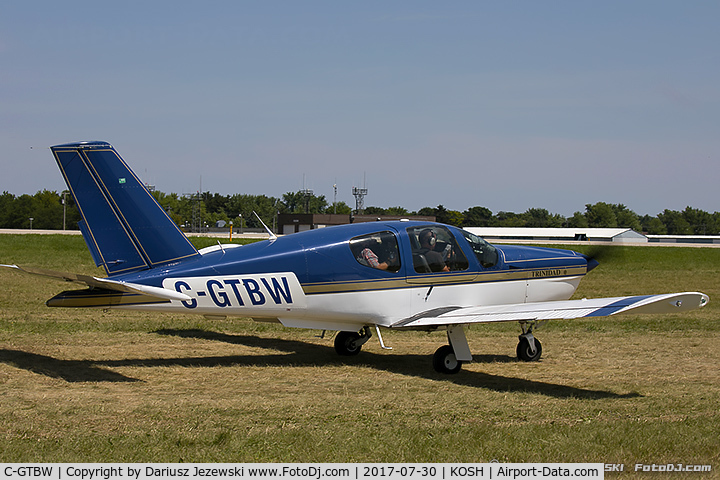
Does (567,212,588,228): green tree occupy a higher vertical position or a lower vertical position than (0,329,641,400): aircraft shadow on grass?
higher

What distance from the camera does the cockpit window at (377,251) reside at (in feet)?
31.8

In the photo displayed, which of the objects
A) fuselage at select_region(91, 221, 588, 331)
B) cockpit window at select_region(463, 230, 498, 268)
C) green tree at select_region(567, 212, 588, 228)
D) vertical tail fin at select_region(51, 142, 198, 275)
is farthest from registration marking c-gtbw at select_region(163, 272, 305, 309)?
green tree at select_region(567, 212, 588, 228)

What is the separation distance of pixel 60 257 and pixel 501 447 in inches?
1285

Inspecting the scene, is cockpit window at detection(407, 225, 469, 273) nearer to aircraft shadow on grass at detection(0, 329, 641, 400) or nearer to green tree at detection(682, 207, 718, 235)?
aircraft shadow on grass at detection(0, 329, 641, 400)

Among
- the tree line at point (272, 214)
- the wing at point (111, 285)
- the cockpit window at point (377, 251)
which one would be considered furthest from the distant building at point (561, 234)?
the wing at point (111, 285)

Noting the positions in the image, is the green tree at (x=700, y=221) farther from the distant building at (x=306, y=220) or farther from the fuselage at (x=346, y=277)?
the fuselage at (x=346, y=277)

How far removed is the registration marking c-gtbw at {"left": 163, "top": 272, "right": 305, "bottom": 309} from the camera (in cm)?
885

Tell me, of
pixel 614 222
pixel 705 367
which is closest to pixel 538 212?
pixel 614 222

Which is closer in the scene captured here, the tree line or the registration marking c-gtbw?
the registration marking c-gtbw

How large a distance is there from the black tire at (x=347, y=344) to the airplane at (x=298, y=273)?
1.11 m

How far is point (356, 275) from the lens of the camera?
9602 millimetres

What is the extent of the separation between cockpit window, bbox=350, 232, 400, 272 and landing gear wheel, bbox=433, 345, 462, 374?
1325 millimetres

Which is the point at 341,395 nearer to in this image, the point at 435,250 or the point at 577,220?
the point at 435,250

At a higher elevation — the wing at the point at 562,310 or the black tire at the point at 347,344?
the wing at the point at 562,310
